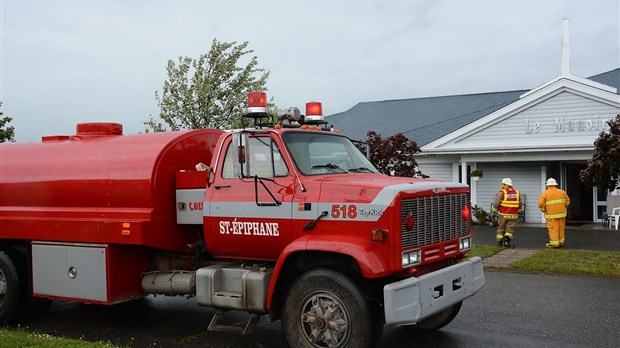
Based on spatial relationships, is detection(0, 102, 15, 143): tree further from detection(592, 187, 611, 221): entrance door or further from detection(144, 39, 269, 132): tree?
detection(592, 187, 611, 221): entrance door

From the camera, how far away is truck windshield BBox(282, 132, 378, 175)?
20.9 feet

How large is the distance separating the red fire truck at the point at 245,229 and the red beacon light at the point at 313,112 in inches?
0.7

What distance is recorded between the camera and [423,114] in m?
29.5

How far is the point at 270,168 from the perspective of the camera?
20.8ft

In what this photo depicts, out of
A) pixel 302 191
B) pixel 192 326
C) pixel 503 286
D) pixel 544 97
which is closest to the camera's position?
pixel 302 191

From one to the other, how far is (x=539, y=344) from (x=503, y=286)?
329 centimetres

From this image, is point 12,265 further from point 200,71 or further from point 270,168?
point 200,71

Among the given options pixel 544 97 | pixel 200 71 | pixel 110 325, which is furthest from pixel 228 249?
pixel 544 97

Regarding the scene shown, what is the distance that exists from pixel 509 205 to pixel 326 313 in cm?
935

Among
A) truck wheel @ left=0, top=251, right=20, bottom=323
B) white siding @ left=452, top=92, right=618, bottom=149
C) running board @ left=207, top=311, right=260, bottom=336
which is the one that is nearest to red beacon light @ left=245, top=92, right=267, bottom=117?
running board @ left=207, top=311, right=260, bottom=336

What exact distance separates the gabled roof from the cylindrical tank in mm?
17264

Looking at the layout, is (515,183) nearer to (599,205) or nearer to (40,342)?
(599,205)

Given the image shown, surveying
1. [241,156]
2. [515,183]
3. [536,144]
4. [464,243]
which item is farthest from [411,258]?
[515,183]

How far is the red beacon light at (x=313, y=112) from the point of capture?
7288 millimetres
